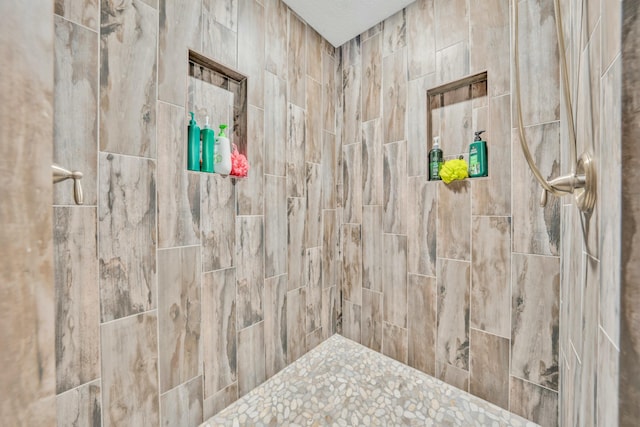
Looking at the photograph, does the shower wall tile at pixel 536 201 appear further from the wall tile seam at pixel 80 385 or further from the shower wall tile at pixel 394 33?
the wall tile seam at pixel 80 385

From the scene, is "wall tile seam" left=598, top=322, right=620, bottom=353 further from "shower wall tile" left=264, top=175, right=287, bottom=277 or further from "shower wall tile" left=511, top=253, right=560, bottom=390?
"shower wall tile" left=264, top=175, right=287, bottom=277

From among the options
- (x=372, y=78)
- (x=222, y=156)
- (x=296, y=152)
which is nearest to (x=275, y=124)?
(x=296, y=152)

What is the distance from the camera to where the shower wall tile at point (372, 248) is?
5.85 feet

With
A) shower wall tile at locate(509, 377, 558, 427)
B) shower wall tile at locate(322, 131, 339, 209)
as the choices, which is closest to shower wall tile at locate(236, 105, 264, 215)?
shower wall tile at locate(322, 131, 339, 209)

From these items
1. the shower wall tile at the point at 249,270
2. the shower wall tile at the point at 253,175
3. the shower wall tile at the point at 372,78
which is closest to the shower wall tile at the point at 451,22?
the shower wall tile at the point at 372,78

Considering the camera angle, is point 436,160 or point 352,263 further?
point 352,263

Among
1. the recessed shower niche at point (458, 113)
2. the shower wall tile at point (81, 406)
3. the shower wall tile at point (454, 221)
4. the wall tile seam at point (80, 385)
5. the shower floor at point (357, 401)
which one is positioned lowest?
the shower floor at point (357, 401)

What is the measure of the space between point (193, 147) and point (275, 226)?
623mm

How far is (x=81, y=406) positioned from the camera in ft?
2.94

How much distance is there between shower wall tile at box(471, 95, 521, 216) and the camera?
4.18 feet

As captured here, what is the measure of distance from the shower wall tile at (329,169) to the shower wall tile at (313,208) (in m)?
0.05

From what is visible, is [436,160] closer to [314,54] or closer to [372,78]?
[372,78]

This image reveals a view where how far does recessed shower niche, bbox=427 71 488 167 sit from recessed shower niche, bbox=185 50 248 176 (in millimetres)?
1108

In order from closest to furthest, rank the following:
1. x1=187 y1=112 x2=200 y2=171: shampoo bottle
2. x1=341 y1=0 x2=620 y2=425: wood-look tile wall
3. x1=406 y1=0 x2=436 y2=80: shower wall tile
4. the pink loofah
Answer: x1=341 y1=0 x2=620 y2=425: wood-look tile wall → x1=187 y1=112 x2=200 y2=171: shampoo bottle → the pink loofah → x1=406 y1=0 x2=436 y2=80: shower wall tile
